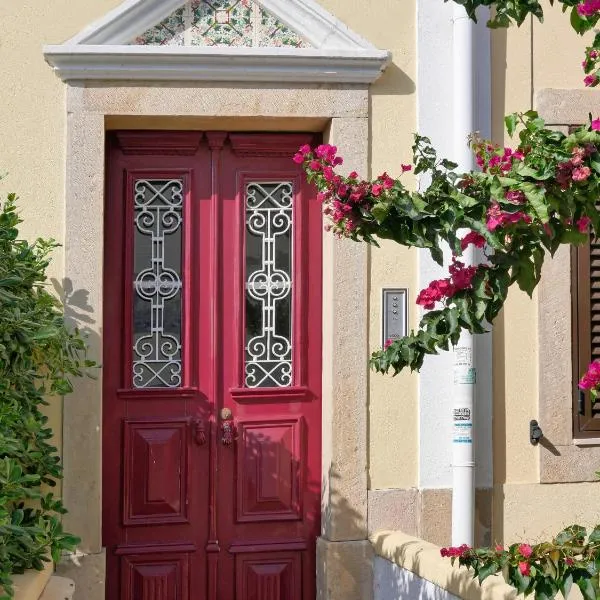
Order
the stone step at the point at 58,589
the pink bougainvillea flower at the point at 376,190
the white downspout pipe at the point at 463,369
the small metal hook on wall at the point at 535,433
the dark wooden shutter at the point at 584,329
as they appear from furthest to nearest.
→ the dark wooden shutter at the point at 584,329 < the small metal hook on wall at the point at 535,433 < the white downspout pipe at the point at 463,369 < the stone step at the point at 58,589 < the pink bougainvillea flower at the point at 376,190

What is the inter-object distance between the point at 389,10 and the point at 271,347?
1.89 m

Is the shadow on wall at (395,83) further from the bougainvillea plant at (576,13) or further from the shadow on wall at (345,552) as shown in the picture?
the bougainvillea plant at (576,13)

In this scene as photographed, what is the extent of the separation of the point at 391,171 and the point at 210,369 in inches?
55.5

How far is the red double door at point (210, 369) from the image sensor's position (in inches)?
232

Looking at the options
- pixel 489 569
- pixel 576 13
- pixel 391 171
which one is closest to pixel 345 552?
pixel 391 171

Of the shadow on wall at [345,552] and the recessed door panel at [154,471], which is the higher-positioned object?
the recessed door panel at [154,471]

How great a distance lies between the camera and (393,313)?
19.3 feet

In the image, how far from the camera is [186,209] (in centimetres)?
598

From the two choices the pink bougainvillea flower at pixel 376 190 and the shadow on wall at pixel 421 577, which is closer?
the pink bougainvillea flower at pixel 376 190

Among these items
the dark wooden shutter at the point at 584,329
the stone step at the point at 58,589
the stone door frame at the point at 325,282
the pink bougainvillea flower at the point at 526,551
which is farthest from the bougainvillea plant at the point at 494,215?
the dark wooden shutter at the point at 584,329

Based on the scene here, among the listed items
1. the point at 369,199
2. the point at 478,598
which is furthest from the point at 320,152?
the point at 478,598

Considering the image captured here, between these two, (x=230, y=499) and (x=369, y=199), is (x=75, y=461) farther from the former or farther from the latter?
(x=369, y=199)

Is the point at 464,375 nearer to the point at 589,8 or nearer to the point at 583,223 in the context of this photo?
the point at 583,223

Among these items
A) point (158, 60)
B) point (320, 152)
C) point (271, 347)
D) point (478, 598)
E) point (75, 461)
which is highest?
point (158, 60)
